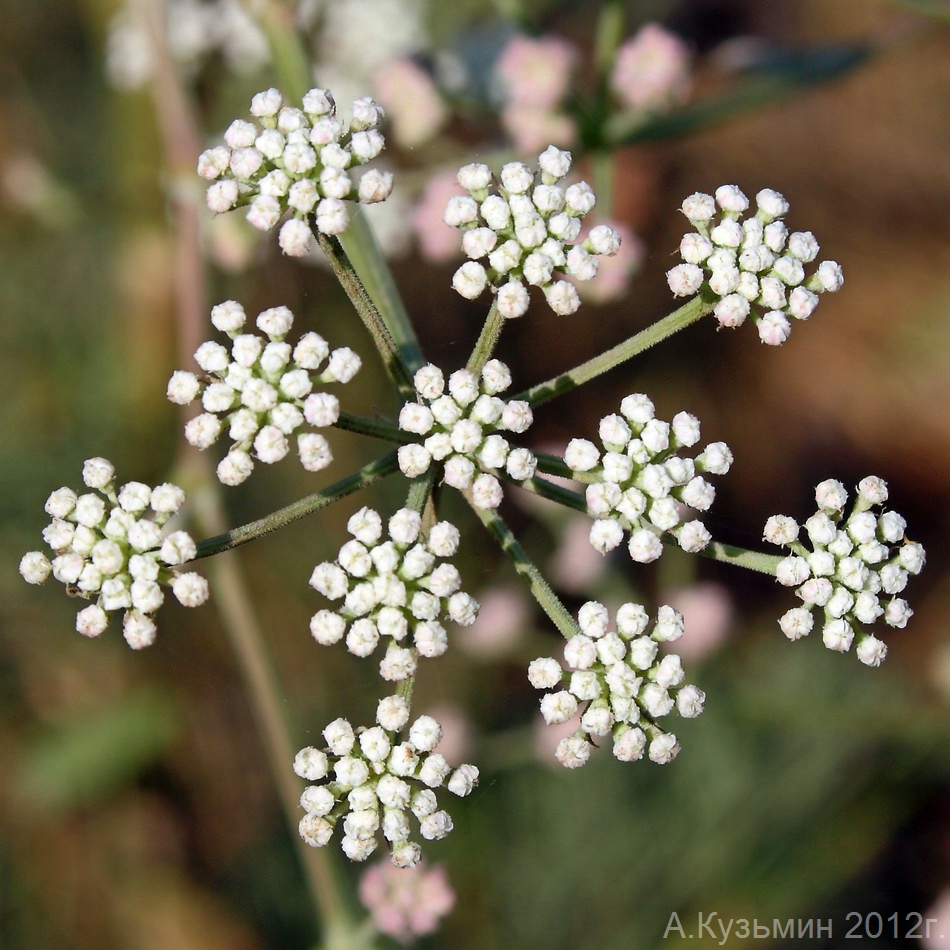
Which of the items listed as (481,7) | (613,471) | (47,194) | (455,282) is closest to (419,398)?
(455,282)

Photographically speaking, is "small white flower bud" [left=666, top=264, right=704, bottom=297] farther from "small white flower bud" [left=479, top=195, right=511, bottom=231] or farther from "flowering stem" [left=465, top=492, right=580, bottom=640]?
"flowering stem" [left=465, top=492, right=580, bottom=640]

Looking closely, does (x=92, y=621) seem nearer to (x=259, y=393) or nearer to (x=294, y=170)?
(x=259, y=393)

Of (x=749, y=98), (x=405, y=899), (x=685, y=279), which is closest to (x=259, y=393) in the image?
(x=685, y=279)

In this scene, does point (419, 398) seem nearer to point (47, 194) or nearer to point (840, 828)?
point (47, 194)

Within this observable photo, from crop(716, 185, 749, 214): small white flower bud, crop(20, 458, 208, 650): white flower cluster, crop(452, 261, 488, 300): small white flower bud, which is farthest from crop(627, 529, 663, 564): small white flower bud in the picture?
crop(20, 458, 208, 650): white flower cluster

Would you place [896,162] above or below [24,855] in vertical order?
above

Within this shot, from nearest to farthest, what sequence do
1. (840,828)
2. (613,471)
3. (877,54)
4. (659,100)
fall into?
(613,471) → (877,54) → (659,100) → (840,828)

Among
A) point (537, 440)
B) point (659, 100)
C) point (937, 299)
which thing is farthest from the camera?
point (937, 299)

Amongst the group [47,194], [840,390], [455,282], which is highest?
[47,194]
